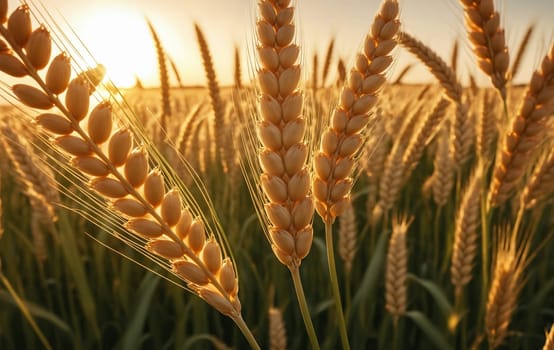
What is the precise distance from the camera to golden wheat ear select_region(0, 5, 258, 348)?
587mm

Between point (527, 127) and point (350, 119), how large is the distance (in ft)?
2.48

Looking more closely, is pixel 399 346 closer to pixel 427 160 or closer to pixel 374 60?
pixel 374 60

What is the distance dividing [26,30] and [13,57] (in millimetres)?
39

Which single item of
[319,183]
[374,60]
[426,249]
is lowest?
[426,249]

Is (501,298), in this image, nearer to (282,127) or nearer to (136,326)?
(282,127)

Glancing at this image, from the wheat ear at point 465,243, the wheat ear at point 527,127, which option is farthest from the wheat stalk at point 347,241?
the wheat ear at point 527,127

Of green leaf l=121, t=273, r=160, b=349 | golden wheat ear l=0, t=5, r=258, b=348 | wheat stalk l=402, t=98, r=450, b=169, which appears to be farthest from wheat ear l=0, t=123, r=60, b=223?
wheat stalk l=402, t=98, r=450, b=169

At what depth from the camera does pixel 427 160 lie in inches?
157

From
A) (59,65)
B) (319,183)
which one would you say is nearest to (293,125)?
(319,183)

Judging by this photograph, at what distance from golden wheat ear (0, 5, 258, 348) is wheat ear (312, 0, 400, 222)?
26cm

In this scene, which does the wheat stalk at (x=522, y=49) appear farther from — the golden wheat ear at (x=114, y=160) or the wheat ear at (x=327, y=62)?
the golden wheat ear at (x=114, y=160)

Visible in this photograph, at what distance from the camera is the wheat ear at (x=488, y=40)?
1421 millimetres

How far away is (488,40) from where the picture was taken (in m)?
1.47

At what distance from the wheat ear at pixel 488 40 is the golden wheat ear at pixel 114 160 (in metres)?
1.18
